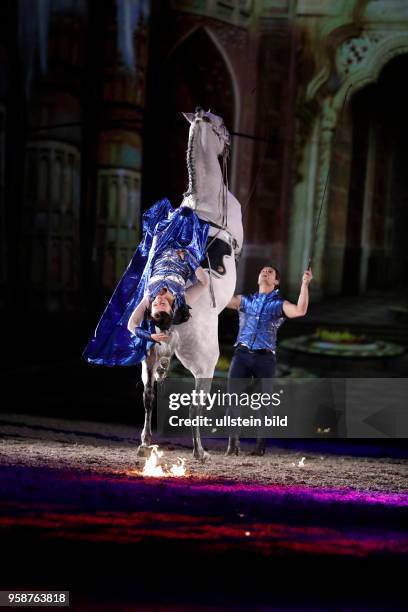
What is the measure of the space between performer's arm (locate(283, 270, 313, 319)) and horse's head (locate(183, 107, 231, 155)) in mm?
880

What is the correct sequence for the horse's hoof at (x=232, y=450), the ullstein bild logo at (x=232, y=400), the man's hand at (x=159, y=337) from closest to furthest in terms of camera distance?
the man's hand at (x=159, y=337), the ullstein bild logo at (x=232, y=400), the horse's hoof at (x=232, y=450)

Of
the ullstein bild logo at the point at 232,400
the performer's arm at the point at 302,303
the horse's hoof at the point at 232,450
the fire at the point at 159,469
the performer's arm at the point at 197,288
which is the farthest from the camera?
the horse's hoof at the point at 232,450

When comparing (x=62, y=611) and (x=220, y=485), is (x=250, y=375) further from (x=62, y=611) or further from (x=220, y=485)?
(x=62, y=611)

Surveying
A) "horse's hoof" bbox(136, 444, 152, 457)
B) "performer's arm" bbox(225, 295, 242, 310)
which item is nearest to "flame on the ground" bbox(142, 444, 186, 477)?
"horse's hoof" bbox(136, 444, 152, 457)

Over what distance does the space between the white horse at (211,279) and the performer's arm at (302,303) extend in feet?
1.45

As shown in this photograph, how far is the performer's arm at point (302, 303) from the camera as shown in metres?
4.19

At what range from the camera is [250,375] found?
4543 millimetres

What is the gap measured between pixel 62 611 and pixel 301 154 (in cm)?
660

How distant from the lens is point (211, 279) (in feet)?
13.0

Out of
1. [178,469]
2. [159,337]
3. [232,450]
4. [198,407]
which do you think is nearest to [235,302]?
[198,407]

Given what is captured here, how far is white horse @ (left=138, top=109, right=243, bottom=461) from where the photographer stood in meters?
3.89

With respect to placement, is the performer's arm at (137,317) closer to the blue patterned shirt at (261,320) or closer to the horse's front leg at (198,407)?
the horse's front leg at (198,407)

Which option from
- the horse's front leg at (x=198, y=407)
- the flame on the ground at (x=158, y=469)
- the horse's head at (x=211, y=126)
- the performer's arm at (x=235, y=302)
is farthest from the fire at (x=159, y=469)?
the horse's head at (x=211, y=126)

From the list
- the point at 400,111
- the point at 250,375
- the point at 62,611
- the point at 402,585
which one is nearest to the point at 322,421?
the point at 250,375
